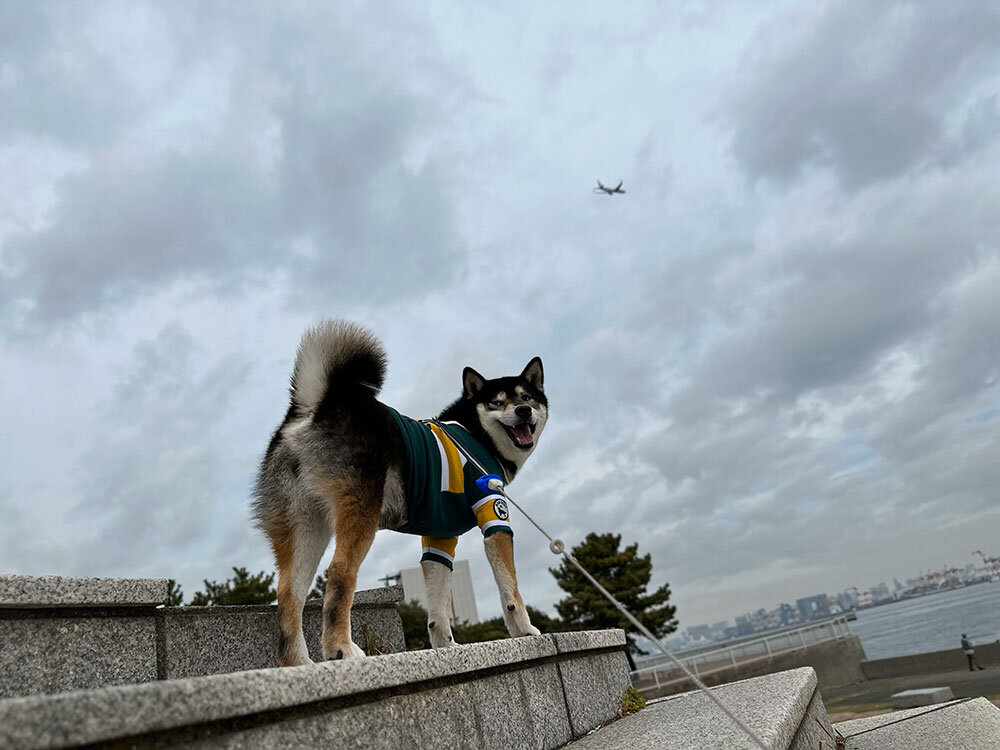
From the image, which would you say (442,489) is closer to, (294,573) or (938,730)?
(294,573)

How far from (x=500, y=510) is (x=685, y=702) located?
1771mm

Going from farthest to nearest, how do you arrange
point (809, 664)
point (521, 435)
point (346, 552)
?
point (809, 664), point (521, 435), point (346, 552)

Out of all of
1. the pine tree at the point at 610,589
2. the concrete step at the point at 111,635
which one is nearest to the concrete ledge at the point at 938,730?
the concrete step at the point at 111,635

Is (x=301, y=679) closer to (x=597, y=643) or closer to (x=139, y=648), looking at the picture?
(x=139, y=648)

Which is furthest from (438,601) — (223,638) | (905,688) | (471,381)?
(905,688)

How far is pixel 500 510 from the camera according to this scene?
443 cm

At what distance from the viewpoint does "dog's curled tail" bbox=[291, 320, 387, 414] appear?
4070 millimetres

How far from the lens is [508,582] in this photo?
425cm

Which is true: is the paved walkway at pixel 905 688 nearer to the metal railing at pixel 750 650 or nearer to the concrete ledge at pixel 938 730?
the metal railing at pixel 750 650

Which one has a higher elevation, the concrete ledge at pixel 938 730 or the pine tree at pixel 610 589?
the pine tree at pixel 610 589

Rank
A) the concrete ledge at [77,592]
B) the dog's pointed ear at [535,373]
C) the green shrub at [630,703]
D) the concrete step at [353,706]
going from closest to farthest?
the concrete step at [353,706] → the concrete ledge at [77,592] → the green shrub at [630,703] → the dog's pointed ear at [535,373]

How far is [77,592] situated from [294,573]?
1024 mm

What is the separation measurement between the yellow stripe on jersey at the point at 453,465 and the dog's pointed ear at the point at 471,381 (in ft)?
2.99

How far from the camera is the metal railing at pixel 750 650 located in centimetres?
2669
